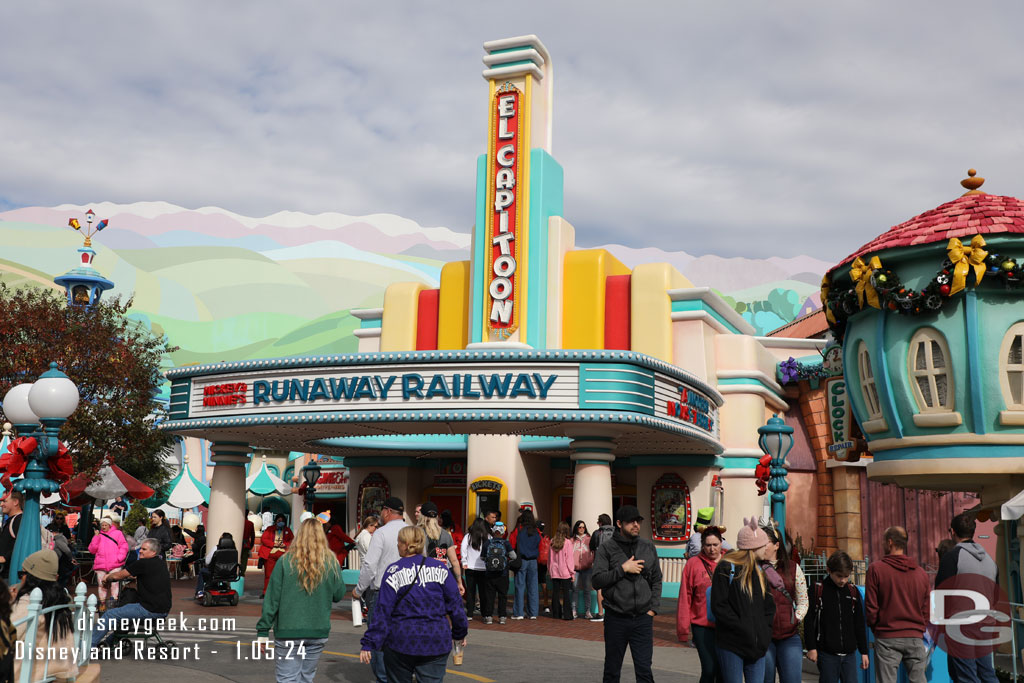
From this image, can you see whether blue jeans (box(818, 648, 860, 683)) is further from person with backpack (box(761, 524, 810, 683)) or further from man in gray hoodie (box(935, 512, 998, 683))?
man in gray hoodie (box(935, 512, 998, 683))

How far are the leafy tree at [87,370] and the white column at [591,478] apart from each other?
50.7 feet

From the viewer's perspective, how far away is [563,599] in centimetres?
1781

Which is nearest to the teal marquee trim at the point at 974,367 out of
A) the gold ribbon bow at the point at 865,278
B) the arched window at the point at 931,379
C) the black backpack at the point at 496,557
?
the arched window at the point at 931,379

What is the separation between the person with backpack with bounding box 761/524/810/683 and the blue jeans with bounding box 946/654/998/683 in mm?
2166

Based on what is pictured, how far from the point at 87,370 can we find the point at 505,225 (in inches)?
564

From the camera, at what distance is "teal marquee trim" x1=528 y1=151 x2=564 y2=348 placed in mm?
25422

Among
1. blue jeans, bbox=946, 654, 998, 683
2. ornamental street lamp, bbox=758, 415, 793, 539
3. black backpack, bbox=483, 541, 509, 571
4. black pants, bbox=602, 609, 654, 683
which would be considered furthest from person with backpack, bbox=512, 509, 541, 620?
blue jeans, bbox=946, 654, 998, 683

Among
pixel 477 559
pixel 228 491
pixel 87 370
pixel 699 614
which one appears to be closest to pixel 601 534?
pixel 477 559

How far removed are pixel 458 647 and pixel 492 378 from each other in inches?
351

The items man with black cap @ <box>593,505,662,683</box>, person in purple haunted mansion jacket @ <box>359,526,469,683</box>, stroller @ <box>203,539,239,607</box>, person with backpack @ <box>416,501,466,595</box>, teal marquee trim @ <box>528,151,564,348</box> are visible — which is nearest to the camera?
person in purple haunted mansion jacket @ <box>359,526,469,683</box>

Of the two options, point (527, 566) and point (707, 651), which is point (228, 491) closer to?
point (527, 566)

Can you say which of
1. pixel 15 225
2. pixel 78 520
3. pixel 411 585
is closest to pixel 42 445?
pixel 411 585

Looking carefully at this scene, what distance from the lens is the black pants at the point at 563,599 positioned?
17484 millimetres

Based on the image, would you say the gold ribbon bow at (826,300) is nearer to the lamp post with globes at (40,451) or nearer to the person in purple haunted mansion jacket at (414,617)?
the person in purple haunted mansion jacket at (414,617)
